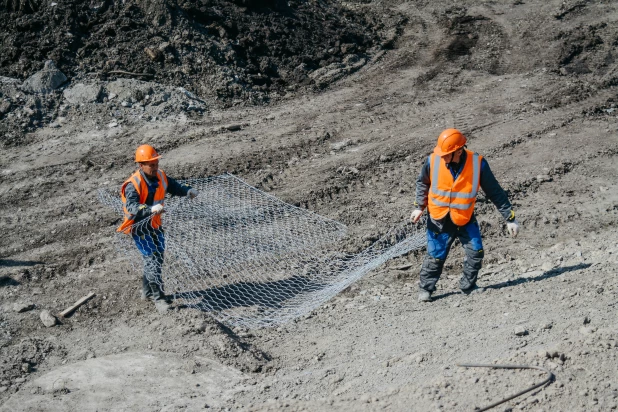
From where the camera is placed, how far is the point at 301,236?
6.97 meters

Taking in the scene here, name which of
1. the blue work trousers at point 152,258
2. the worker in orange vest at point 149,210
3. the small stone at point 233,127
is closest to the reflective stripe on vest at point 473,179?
the worker in orange vest at point 149,210

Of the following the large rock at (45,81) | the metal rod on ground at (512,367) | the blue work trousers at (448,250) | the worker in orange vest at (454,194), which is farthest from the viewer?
the large rock at (45,81)

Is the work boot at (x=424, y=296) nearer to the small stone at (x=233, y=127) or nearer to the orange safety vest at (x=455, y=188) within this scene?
the orange safety vest at (x=455, y=188)

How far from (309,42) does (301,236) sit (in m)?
5.96

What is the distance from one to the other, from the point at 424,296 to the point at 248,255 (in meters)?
1.92

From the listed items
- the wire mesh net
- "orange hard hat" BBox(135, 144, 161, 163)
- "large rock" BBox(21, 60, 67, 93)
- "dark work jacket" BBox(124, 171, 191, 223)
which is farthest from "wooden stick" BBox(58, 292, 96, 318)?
"large rock" BBox(21, 60, 67, 93)

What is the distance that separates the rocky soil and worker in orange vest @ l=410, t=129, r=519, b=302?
0.62m

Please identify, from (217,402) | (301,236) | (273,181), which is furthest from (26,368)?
(273,181)

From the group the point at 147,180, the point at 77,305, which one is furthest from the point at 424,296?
the point at 77,305

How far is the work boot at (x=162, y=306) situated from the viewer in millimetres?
5824

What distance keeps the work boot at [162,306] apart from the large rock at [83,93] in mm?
4959

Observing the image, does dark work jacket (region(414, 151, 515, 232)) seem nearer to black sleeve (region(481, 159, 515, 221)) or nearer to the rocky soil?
black sleeve (region(481, 159, 515, 221))

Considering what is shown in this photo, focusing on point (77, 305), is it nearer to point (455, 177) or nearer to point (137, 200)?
point (137, 200)

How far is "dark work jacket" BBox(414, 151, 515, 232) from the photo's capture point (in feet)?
16.5
